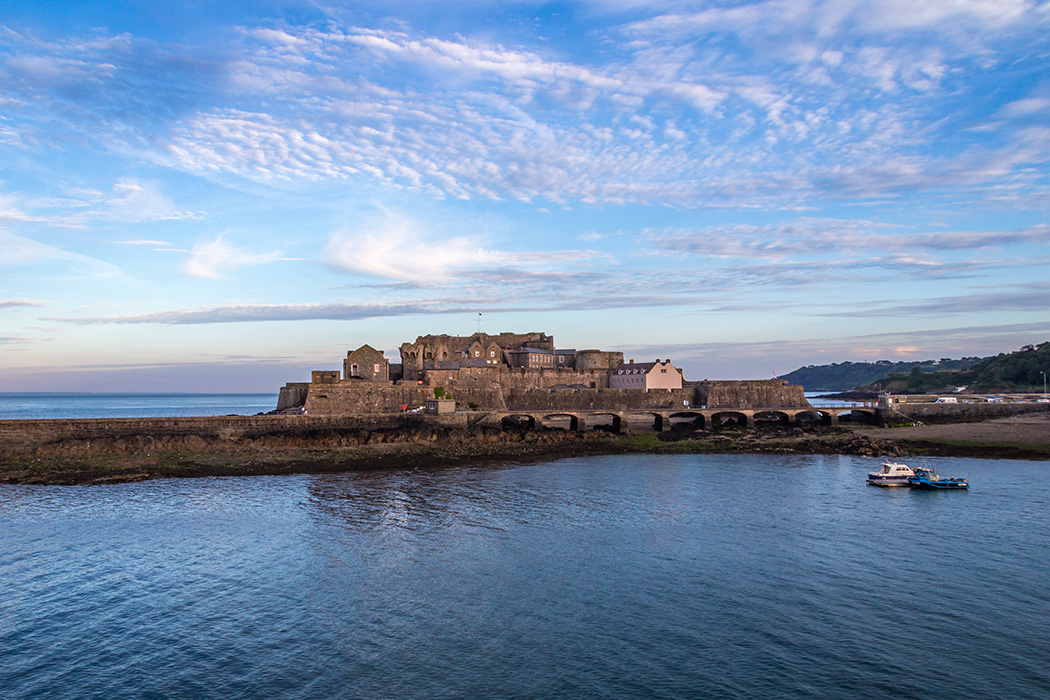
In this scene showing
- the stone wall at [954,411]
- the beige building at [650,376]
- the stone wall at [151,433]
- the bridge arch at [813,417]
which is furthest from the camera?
the beige building at [650,376]

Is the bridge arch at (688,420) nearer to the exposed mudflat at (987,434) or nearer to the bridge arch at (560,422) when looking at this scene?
the bridge arch at (560,422)

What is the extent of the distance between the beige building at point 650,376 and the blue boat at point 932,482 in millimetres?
40571

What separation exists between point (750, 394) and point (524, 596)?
6257 centimetres

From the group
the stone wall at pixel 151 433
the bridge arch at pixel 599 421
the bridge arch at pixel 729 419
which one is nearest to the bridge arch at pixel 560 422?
the bridge arch at pixel 599 421

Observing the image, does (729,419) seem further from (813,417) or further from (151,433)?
(151,433)

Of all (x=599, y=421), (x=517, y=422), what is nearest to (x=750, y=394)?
(x=599, y=421)

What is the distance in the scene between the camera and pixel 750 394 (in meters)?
74.8

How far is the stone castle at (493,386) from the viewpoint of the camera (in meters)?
62.1

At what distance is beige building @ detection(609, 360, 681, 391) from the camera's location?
77375 millimetres

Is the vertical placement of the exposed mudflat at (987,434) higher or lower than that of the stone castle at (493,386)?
lower

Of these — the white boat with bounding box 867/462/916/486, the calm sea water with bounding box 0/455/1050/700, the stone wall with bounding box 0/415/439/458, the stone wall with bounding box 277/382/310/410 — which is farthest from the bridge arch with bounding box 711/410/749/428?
the stone wall with bounding box 277/382/310/410

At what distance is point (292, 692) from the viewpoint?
13.0 metres

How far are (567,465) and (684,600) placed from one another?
27.0 m

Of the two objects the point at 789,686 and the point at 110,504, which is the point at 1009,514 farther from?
the point at 110,504
